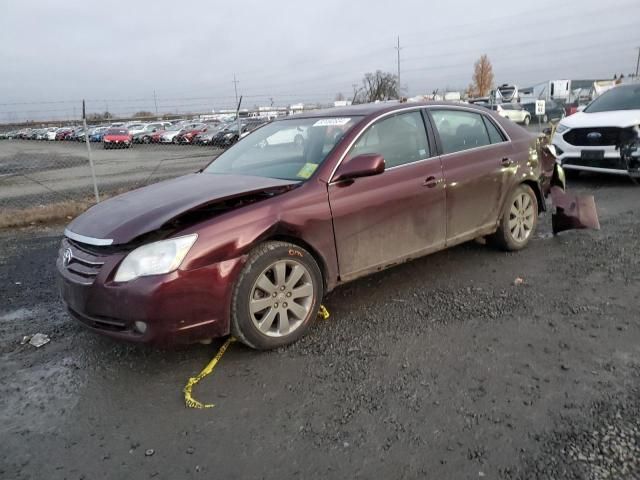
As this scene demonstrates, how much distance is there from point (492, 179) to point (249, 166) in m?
2.27

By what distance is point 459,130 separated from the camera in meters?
4.76

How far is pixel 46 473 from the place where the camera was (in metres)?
2.39

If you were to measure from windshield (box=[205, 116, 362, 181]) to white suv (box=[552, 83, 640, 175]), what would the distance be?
242 inches

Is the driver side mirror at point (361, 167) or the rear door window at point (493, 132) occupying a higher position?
the rear door window at point (493, 132)

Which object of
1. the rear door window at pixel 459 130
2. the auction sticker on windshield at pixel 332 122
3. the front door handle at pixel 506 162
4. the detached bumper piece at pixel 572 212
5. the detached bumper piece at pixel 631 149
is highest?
the auction sticker on windshield at pixel 332 122

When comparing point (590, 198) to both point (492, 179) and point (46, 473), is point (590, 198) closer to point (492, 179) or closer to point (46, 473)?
point (492, 179)

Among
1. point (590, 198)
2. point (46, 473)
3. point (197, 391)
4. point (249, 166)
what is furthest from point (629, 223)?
point (46, 473)

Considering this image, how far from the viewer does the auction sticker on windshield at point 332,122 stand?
4.14 meters

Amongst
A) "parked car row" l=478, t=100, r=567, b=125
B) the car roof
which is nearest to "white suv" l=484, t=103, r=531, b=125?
"parked car row" l=478, t=100, r=567, b=125

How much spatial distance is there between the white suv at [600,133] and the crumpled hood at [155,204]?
271 inches

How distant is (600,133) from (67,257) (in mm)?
8285

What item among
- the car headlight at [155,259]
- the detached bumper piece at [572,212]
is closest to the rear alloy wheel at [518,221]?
the detached bumper piece at [572,212]

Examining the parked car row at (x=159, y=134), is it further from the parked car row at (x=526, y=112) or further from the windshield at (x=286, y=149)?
the parked car row at (x=526, y=112)

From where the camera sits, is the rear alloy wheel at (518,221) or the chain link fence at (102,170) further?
the chain link fence at (102,170)
